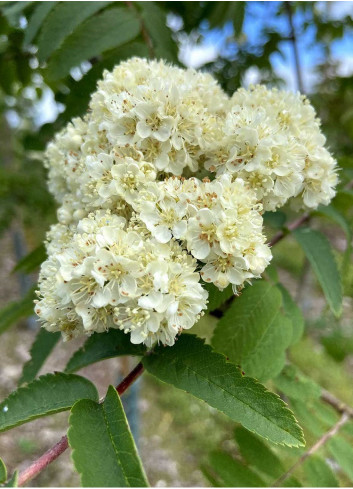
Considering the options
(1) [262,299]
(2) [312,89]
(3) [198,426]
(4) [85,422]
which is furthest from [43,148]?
(3) [198,426]

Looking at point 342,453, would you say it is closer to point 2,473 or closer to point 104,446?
point 104,446

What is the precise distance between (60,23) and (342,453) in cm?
179

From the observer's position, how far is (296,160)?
121 cm

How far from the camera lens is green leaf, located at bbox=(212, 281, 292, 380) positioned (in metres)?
1.26

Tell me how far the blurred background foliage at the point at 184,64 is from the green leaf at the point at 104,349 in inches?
19.0

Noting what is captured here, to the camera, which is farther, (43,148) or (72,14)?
(43,148)

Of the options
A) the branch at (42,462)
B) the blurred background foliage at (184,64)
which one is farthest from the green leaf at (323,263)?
the branch at (42,462)

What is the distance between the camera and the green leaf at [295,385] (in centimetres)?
152

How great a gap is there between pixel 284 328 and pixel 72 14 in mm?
1223

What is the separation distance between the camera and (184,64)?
196cm

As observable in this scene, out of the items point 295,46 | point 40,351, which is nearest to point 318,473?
point 40,351

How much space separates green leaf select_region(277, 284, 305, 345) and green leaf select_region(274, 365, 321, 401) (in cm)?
14

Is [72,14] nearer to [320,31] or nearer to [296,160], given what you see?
[296,160]

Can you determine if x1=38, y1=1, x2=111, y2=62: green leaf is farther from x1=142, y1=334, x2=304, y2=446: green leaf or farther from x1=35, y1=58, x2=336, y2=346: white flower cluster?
x1=142, y1=334, x2=304, y2=446: green leaf
